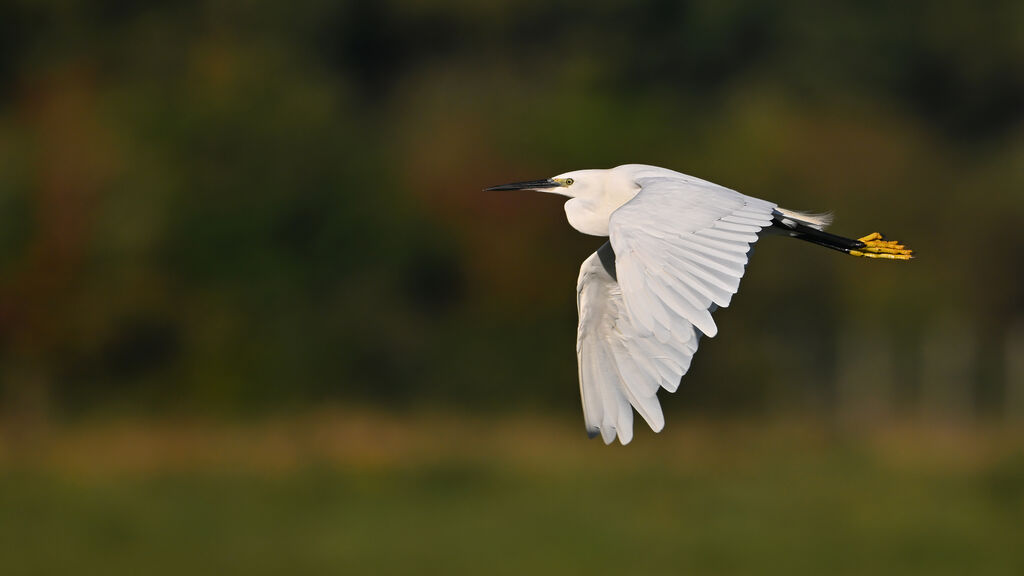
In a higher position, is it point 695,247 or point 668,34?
point 695,247

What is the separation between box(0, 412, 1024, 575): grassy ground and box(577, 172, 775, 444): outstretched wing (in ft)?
19.8

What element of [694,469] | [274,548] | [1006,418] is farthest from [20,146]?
[1006,418]

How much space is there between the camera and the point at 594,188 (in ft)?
14.4

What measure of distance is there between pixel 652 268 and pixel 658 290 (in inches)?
3.1

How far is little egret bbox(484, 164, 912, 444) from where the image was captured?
333cm

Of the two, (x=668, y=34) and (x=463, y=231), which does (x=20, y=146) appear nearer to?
(x=463, y=231)

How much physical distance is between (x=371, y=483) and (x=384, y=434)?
3.87ft

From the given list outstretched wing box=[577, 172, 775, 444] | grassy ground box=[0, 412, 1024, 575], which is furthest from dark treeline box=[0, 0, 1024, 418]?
outstretched wing box=[577, 172, 775, 444]

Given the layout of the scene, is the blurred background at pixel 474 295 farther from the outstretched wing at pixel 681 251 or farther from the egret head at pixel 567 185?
the outstretched wing at pixel 681 251

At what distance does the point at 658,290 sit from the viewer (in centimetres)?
335

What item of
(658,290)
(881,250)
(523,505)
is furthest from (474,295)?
(658,290)

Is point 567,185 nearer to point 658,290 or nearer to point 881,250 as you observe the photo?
point 881,250

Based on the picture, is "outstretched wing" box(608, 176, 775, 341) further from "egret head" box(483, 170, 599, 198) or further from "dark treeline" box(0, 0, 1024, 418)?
"dark treeline" box(0, 0, 1024, 418)

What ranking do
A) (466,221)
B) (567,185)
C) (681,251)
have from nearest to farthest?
(681,251) < (567,185) < (466,221)
